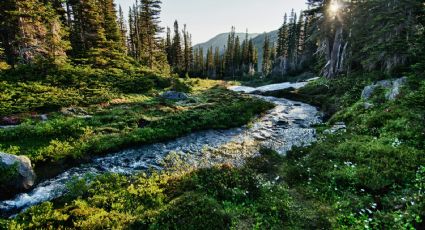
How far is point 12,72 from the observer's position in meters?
24.6

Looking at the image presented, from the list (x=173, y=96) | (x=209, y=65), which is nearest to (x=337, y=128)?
(x=173, y=96)

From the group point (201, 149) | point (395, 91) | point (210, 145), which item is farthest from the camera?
point (395, 91)

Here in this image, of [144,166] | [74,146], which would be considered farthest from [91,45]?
[144,166]

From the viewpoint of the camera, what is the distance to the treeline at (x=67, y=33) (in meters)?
27.2

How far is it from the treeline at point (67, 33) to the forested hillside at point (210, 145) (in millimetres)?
242

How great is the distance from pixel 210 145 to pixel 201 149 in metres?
0.97

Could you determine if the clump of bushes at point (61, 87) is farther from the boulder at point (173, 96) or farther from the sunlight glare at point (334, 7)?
the sunlight glare at point (334, 7)

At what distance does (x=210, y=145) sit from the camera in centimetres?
1628

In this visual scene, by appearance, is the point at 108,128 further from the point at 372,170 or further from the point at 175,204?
the point at 372,170

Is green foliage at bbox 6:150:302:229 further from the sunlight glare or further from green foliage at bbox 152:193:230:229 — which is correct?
the sunlight glare

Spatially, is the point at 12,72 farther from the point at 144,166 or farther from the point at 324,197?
the point at 324,197

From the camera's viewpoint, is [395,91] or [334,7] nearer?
[395,91]

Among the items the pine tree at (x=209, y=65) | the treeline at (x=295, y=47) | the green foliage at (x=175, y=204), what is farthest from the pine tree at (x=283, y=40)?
the green foliage at (x=175, y=204)

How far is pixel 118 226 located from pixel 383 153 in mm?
10957
